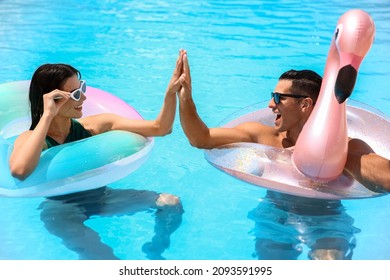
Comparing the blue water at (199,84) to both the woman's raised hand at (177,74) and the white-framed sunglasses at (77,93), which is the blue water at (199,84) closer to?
the white-framed sunglasses at (77,93)

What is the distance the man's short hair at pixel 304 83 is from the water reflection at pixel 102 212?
1122 millimetres

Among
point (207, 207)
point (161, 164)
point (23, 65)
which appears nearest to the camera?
point (207, 207)

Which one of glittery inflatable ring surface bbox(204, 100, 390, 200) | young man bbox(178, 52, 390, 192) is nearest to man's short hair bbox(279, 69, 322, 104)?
young man bbox(178, 52, 390, 192)

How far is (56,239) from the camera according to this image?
4.02 meters

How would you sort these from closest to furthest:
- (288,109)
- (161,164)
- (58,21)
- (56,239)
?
1. (288,109)
2. (56,239)
3. (161,164)
4. (58,21)

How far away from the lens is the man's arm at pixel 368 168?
3.39 meters

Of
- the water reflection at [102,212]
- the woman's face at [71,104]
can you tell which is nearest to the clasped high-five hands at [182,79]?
the woman's face at [71,104]

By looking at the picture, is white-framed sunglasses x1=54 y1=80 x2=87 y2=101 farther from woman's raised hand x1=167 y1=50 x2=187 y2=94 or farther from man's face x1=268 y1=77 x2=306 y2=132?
man's face x1=268 y1=77 x2=306 y2=132

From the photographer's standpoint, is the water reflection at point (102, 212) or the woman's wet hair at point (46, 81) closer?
the woman's wet hair at point (46, 81)

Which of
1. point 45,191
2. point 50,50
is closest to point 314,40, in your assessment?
point 50,50

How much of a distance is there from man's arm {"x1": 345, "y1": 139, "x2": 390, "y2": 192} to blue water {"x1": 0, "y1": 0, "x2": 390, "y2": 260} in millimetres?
488

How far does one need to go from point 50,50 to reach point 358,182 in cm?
571

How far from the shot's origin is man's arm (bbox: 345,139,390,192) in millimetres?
3387
